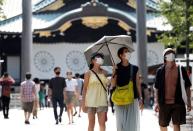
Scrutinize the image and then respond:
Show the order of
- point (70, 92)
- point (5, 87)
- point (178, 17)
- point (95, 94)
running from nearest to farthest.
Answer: point (95, 94), point (70, 92), point (5, 87), point (178, 17)

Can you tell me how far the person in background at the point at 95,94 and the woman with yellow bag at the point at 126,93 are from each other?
2.22ft

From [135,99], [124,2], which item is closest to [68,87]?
[135,99]

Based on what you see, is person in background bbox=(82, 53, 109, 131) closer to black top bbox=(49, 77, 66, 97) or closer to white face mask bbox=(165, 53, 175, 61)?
white face mask bbox=(165, 53, 175, 61)

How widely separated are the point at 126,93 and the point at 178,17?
16.0m

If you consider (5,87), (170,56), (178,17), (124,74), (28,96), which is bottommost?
(28,96)

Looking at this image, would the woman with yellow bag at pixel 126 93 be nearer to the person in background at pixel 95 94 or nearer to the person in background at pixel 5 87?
the person in background at pixel 95 94

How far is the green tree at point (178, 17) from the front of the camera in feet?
79.1

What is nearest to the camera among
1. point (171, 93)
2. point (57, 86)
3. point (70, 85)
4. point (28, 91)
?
point (171, 93)

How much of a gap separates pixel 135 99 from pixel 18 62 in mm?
28839

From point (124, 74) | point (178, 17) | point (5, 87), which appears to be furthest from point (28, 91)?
point (178, 17)

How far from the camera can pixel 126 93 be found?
9391mm

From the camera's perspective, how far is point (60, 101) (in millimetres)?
16578

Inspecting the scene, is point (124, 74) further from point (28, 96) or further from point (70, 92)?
point (70, 92)

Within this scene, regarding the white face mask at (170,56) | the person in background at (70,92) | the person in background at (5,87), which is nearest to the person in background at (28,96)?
the person in background at (70,92)
